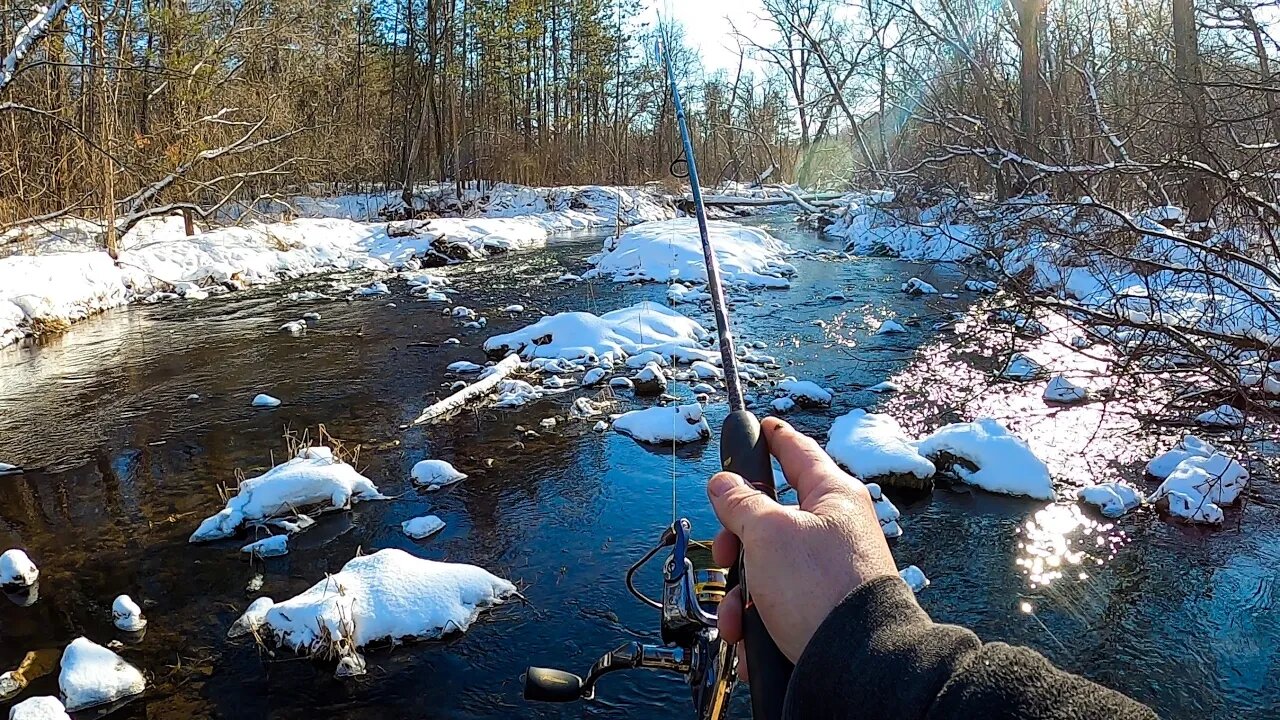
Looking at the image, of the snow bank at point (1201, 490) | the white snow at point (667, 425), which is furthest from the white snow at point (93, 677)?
the snow bank at point (1201, 490)

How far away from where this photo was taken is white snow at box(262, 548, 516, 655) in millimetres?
3703

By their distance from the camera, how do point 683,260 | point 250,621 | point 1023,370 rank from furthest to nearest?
point 683,260, point 1023,370, point 250,621

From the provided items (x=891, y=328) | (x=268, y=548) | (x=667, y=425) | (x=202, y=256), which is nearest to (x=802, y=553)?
(x=268, y=548)

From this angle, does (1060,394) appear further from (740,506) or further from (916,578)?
(740,506)

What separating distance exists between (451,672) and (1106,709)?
331cm

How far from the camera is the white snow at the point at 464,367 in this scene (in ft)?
27.7

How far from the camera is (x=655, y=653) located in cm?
162

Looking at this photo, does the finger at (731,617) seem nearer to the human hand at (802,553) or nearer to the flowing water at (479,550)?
the human hand at (802,553)

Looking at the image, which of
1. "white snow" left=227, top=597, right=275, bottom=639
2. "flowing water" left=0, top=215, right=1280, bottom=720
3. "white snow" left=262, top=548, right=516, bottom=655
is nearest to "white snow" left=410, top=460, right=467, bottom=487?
"flowing water" left=0, top=215, right=1280, bottom=720

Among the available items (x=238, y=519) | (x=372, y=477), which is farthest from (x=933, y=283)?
(x=238, y=519)

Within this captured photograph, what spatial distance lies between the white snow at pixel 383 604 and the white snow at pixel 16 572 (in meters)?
1.51

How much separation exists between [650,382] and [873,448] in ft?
8.41

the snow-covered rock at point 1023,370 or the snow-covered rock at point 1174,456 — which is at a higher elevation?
the snow-covered rock at point 1023,370

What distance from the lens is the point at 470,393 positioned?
24.3 feet
